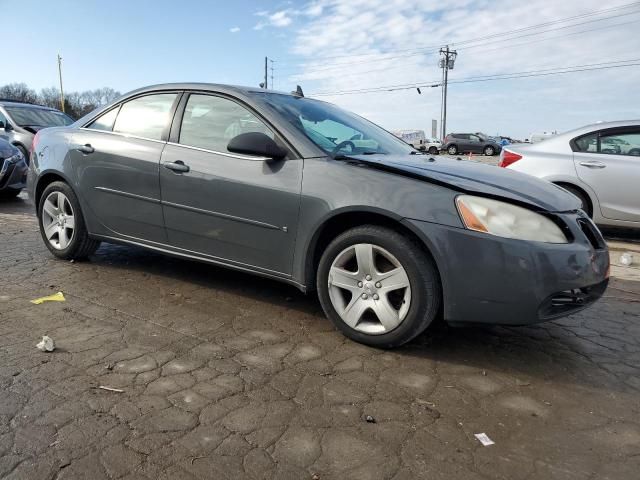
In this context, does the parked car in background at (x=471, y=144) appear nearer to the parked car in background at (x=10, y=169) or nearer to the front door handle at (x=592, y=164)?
the front door handle at (x=592, y=164)

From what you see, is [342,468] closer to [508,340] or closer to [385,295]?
[385,295]

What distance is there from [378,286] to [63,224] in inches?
123

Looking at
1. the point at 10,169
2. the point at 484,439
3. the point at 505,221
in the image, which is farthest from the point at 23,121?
the point at 484,439

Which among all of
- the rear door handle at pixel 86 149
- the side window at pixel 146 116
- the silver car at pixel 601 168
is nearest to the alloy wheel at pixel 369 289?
the side window at pixel 146 116

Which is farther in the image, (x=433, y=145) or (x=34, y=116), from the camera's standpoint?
(x=433, y=145)

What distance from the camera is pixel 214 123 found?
3.84 meters

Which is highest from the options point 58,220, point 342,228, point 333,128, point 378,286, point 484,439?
point 333,128

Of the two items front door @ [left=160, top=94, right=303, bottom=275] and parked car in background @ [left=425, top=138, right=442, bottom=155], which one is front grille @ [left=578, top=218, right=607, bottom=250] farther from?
parked car in background @ [left=425, top=138, right=442, bottom=155]

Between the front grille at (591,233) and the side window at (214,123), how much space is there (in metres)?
2.01

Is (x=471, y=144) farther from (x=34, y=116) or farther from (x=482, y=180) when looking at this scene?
(x=482, y=180)

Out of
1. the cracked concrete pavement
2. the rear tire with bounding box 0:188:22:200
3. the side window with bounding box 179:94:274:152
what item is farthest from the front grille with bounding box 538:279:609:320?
the rear tire with bounding box 0:188:22:200

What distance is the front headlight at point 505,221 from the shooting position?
9.18 feet

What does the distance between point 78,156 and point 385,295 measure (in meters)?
2.96

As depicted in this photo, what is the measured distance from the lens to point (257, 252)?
11.5 ft
